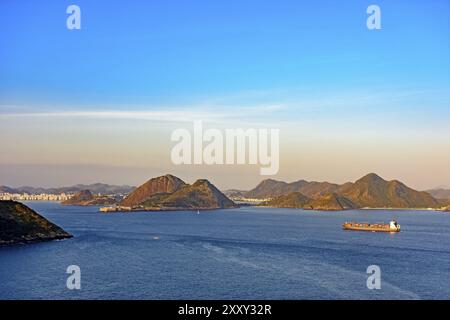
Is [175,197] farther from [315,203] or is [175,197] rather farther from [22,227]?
[22,227]

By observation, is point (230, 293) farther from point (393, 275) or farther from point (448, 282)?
point (448, 282)

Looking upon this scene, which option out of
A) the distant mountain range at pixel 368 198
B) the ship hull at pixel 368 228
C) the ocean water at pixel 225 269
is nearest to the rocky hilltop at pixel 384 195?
the distant mountain range at pixel 368 198

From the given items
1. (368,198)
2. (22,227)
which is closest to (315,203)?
(368,198)

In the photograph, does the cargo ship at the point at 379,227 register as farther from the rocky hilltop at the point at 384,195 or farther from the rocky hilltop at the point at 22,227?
the rocky hilltop at the point at 384,195

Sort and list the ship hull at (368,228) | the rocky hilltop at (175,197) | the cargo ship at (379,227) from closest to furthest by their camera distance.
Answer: the cargo ship at (379,227)
the ship hull at (368,228)
the rocky hilltop at (175,197)

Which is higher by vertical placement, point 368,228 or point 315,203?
point 368,228

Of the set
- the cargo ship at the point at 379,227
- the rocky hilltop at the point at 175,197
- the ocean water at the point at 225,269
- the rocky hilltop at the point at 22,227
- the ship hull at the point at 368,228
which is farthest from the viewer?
the rocky hilltop at the point at 175,197
